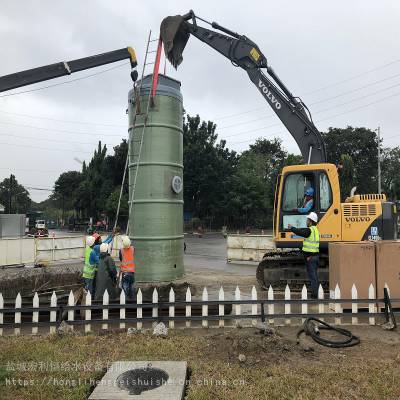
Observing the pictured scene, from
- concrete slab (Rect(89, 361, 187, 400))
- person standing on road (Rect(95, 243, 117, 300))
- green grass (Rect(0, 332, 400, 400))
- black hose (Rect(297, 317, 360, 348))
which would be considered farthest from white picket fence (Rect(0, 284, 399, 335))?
concrete slab (Rect(89, 361, 187, 400))

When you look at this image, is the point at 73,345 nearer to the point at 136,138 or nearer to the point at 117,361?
the point at 117,361

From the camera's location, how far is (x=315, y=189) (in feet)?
28.9

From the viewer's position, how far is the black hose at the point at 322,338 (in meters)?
5.29

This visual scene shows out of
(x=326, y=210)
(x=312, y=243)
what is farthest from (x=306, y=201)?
(x=312, y=243)

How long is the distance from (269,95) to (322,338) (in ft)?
22.2

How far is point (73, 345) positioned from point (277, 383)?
286cm

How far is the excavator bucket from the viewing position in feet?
A: 32.6

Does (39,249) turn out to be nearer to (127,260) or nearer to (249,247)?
(249,247)

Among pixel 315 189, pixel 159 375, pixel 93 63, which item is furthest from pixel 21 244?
pixel 159 375

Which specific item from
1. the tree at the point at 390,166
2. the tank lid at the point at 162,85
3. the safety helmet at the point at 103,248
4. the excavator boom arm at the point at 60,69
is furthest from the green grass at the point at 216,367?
the tree at the point at 390,166

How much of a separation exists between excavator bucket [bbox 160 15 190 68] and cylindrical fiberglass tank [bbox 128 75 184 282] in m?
0.60

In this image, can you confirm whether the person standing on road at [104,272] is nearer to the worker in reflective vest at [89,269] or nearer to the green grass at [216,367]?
the worker in reflective vest at [89,269]

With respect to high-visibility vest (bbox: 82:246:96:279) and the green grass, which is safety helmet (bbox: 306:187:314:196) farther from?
high-visibility vest (bbox: 82:246:96:279)

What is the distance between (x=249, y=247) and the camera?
1529 cm
